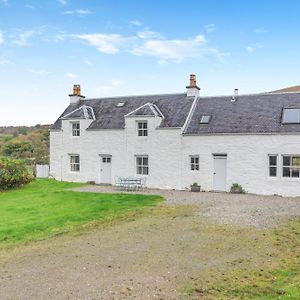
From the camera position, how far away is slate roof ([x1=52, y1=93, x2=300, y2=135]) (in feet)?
96.6

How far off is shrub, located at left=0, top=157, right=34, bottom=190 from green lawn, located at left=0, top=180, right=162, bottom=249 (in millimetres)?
1233

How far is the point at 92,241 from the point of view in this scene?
14.7 meters

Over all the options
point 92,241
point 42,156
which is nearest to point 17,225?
point 92,241

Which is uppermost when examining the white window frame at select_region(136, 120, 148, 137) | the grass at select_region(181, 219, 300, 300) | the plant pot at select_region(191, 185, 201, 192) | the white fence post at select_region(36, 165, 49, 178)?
the white window frame at select_region(136, 120, 148, 137)

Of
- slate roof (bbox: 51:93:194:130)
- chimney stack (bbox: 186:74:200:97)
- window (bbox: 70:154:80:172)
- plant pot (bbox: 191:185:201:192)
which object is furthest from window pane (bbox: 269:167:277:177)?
window (bbox: 70:154:80:172)

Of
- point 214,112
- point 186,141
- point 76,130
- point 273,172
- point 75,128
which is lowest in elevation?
point 273,172

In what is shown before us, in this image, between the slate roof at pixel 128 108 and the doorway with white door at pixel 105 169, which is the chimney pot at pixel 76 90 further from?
the doorway with white door at pixel 105 169

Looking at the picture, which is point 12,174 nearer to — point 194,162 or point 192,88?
point 194,162

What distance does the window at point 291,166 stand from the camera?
27.6 meters

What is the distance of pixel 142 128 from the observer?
109ft

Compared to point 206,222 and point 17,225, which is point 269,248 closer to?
point 206,222

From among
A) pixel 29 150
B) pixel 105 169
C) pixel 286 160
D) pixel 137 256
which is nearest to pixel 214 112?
pixel 286 160

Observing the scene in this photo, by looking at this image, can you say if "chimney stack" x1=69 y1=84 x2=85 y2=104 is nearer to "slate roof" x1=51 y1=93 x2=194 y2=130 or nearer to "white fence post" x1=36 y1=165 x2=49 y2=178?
"slate roof" x1=51 y1=93 x2=194 y2=130

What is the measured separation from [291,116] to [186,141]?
790 centimetres
